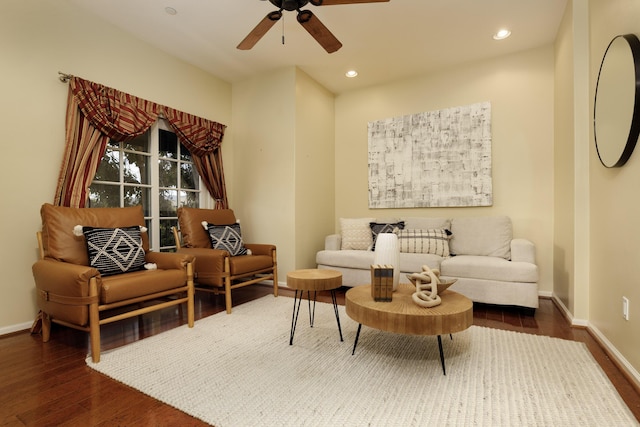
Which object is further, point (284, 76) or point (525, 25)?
point (284, 76)

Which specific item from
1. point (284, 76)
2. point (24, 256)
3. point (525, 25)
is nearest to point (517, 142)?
point (525, 25)

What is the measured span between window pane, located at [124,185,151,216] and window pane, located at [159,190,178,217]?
0.57 ft

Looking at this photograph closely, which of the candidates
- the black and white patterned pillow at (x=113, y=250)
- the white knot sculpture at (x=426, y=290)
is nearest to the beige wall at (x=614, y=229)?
the white knot sculpture at (x=426, y=290)

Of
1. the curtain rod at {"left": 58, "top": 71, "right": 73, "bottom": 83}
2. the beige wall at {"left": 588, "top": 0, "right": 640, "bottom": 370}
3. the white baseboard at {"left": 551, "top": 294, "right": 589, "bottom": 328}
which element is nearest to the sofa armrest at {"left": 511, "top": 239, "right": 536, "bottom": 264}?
the white baseboard at {"left": 551, "top": 294, "right": 589, "bottom": 328}

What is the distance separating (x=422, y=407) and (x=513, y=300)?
1921 mm

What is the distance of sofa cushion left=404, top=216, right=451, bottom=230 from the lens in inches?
Result: 151

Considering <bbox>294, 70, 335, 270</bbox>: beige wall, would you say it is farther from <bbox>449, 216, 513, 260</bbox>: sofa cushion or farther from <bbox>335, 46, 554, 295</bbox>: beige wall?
<bbox>449, 216, 513, 260</bbox>: sofa cushion

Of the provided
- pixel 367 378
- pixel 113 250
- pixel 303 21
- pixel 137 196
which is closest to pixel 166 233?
pixel 137 196

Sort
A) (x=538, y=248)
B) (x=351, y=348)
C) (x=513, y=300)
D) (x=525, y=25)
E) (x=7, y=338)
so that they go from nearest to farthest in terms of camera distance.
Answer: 1. (x=351, y=348)
2. (x=7, y=338)
3. (x=513, y=300)
4. (x=525, y=25)
5. (x=538, y=248)

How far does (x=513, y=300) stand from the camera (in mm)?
2850

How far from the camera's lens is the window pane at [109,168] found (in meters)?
3.12

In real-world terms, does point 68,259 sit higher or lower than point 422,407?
higher

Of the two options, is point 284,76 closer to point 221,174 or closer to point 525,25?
point 221,174

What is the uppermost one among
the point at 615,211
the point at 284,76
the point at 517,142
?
the point at 284,76
